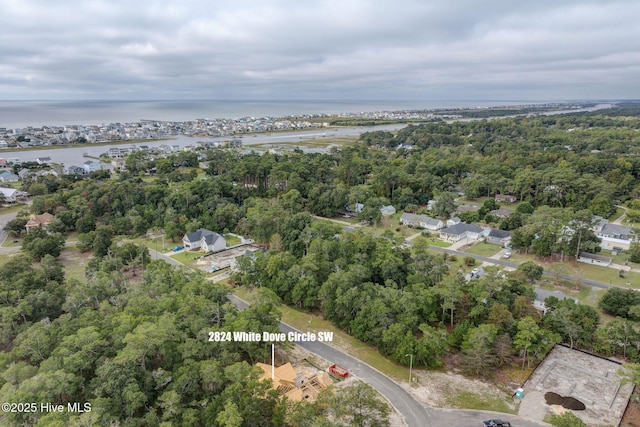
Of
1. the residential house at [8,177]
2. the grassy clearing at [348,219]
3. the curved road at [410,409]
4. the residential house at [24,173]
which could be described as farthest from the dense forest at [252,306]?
the residential house at [8,177]

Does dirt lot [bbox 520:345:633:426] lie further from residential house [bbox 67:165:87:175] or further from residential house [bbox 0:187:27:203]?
residential house [bbox 67:165:87:175]

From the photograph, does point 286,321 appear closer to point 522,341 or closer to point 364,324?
point 364,324

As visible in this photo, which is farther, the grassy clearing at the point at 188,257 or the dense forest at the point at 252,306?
the grassy clearing at the point at 188,257

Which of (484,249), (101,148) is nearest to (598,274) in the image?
(484,249)

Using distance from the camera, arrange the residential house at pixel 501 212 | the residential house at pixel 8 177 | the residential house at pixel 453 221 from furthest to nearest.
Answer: the residential house at pixel 8 177 < the residential house at pixel 501 212 < the residential house at pixel 453 221

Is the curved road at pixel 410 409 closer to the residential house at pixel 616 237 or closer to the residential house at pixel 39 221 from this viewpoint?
the residential house at pixel 616 237

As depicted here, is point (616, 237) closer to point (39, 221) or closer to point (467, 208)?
point (467, 208)

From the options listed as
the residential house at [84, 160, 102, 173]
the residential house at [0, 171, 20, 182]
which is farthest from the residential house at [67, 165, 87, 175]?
the residential house at [0, 171, 20, 182]
